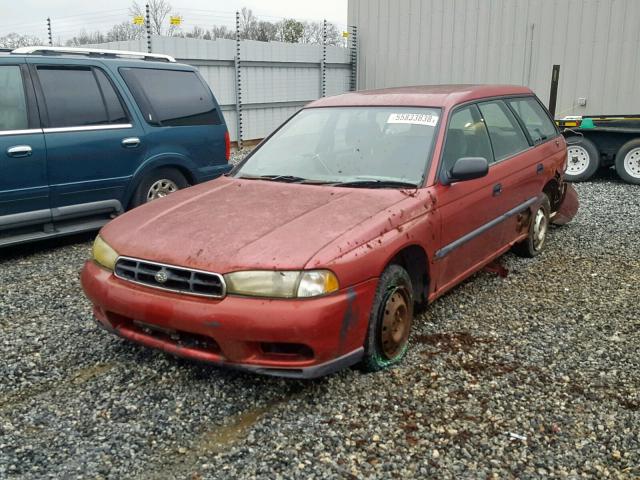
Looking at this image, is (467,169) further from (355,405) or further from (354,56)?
(354,56)

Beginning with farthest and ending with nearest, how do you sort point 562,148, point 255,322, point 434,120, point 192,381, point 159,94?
point 159,94, point 562,148, point 434,120, point 192,381, point 255,322

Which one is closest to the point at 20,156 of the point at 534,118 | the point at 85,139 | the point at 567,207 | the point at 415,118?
the point at 85,139

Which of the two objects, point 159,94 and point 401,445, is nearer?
point 401,445

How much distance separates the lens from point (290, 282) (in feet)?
9.51

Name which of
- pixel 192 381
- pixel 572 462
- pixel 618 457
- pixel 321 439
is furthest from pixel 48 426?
pixel 618 457

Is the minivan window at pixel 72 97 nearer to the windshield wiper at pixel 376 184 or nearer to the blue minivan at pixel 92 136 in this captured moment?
the blue minivan at pixel 92 136

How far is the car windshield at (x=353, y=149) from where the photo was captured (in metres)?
3.95

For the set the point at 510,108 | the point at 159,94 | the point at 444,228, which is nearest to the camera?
the point at 444,228

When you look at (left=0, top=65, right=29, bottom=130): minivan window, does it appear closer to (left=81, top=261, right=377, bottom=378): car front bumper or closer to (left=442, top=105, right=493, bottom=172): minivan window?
(left=81, top=261, right=377, bottom=378): car front bumper

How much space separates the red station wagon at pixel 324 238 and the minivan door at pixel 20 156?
204 centimetres

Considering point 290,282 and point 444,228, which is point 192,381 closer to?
point 290,282

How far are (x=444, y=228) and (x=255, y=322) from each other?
5.10ft

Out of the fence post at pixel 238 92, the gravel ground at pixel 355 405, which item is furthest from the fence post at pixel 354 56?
the gravel ground at pixel 355 405

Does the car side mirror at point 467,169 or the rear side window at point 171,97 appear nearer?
the car side mirror at point 467,169
